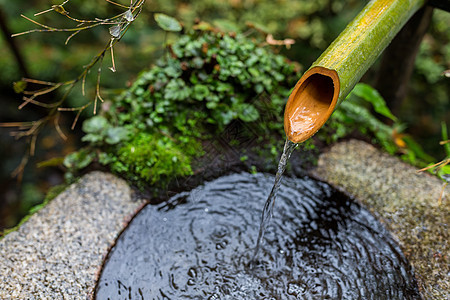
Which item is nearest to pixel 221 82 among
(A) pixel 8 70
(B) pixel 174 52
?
(B) pixel 174 52

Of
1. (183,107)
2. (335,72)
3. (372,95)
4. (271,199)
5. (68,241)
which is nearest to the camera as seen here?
(335,72)

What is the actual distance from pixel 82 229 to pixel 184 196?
2.25ft

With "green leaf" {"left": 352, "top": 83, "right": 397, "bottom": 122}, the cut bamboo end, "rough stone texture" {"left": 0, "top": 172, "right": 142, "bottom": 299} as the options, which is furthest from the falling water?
"green leaf" {"left": 352, "top": 83, "right": 397, "bottom": 122}

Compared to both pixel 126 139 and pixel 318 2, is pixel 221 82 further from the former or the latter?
pixel 318 2

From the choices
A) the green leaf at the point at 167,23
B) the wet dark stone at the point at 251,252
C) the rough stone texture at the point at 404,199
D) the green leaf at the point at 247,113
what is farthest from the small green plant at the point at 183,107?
the rough stone texture at the point at 404,199

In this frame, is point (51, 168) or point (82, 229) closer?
point (82, 229)

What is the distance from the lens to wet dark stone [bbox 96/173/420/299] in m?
1.85

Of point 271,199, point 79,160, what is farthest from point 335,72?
point 79,160

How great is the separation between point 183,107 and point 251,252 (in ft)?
4.21

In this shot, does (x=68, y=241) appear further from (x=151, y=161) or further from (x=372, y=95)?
(x=372, y=95)

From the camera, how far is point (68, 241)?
2029 mm

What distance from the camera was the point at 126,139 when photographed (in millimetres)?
2520

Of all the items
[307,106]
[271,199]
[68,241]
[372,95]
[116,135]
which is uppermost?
[307,106]

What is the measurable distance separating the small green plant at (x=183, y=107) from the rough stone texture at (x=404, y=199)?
609 mm
